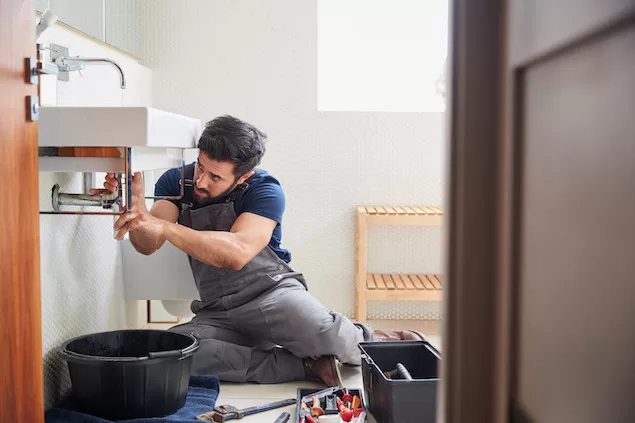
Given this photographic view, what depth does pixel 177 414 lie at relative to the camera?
8.27 ft

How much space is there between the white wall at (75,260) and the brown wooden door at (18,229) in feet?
2.06

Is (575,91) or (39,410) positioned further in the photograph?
(39,410)

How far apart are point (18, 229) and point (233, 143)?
129 cm

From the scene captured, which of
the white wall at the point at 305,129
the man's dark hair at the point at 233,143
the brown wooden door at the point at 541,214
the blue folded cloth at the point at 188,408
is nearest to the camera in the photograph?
the brown wooden door at the point at 541,214

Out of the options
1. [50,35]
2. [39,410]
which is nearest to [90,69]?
[50,35]

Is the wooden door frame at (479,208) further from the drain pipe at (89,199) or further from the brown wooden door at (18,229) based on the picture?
the drain pipe at (89,199)

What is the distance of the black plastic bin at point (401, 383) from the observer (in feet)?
7.20

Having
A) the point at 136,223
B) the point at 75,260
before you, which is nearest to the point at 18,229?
the point at 136,223

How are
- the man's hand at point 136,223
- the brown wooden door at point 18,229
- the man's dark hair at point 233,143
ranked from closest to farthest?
1. the brown wooden door at point 18,229
2. the man's hand at point 136,223
3. the man's dark hair at point 233,143

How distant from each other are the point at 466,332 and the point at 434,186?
3767 millimetres

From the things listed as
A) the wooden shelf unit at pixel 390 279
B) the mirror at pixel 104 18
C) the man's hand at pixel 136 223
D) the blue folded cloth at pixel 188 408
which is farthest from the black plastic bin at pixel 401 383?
the mirror at pixel 104 18

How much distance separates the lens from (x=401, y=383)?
219cm

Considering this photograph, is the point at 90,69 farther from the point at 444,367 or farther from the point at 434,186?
the point at 444,367

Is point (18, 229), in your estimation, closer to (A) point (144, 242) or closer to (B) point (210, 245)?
(B) point (210, 245)
